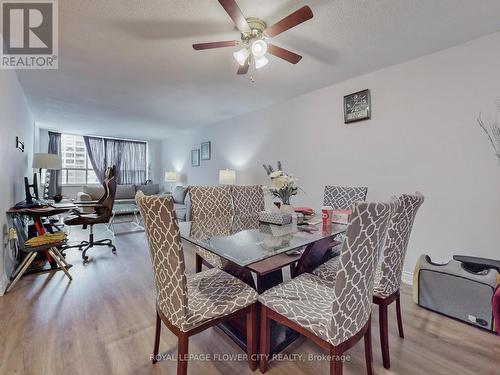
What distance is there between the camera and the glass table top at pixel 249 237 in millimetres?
1271

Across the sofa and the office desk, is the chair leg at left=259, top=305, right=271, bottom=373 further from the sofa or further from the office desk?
the sofa

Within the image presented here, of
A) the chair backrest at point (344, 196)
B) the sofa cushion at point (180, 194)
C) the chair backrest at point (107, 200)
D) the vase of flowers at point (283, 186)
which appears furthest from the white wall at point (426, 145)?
the sofa cushion at point (180, 194)

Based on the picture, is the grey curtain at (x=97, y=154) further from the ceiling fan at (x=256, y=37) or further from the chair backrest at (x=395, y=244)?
the chair backrest at (x=395, y=244)

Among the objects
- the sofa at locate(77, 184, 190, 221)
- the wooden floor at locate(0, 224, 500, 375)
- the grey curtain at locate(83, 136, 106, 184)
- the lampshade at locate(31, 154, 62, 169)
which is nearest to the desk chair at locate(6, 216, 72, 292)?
the wooden floor at locate(0, 224, 500, 375)

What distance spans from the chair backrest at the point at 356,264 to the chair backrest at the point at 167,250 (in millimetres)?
692

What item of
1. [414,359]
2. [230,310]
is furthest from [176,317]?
[414,359]

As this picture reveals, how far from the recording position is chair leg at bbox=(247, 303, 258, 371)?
4.24 feet

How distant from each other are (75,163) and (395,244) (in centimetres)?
812

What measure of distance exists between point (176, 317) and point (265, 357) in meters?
0.59

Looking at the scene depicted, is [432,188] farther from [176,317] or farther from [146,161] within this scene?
[146,161]

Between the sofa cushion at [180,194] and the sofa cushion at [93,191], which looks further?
the sofa cushion at [93,191]

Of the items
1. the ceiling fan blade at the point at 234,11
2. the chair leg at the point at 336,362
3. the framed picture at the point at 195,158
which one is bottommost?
the chair leg at the point at 336,362

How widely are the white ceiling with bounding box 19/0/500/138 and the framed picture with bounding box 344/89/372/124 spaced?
259mm

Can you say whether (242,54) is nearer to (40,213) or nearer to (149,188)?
(40,213)
